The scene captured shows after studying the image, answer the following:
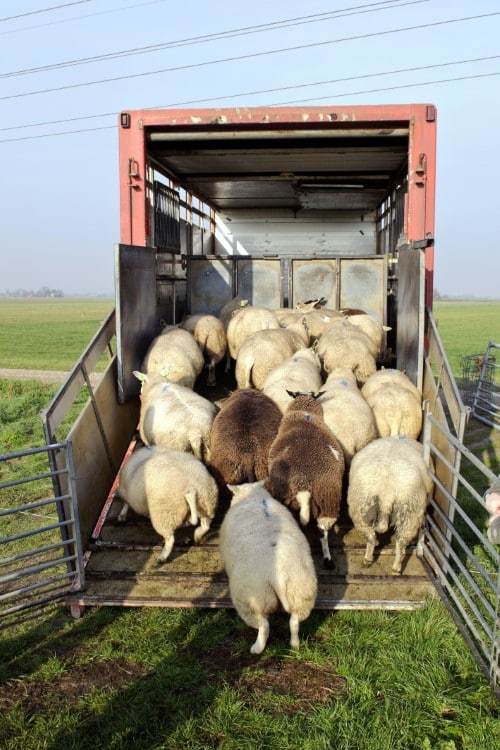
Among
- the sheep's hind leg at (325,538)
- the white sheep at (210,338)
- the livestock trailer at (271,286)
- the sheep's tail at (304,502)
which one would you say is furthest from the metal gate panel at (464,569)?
the white sheep at (210,338)

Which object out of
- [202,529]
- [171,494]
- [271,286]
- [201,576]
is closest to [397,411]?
[202,529]

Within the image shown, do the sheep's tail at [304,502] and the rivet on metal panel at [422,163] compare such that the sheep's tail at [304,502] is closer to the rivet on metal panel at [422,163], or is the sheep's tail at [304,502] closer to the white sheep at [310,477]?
the white sheep at [310,477]

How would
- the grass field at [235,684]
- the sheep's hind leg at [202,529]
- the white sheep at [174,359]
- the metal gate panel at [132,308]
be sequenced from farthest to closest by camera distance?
the white sheep at [174,359], the metal gate panel at [132,308], the sheep's hind leg at [202,529], the grass field at [235,684]

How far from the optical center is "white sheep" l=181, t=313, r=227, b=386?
896 centimetres

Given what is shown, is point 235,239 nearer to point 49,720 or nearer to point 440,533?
point 440,533

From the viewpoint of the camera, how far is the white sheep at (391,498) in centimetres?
508

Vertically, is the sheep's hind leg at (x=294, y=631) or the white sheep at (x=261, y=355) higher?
the white sheep at (x=261, y=355)

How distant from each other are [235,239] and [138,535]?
34.0ft

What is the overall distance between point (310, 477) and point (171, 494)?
1098 mm

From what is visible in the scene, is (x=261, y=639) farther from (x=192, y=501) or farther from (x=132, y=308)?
(x=132, y=308)

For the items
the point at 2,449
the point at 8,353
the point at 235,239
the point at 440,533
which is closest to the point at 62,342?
the point at 8,353

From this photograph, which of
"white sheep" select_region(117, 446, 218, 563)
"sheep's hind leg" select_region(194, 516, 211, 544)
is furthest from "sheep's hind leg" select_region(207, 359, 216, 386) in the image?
"sheep's hind leg" select_region(194, 516, 211, 544)

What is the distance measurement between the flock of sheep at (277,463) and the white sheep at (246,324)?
1101mm

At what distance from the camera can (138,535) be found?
586 cm
